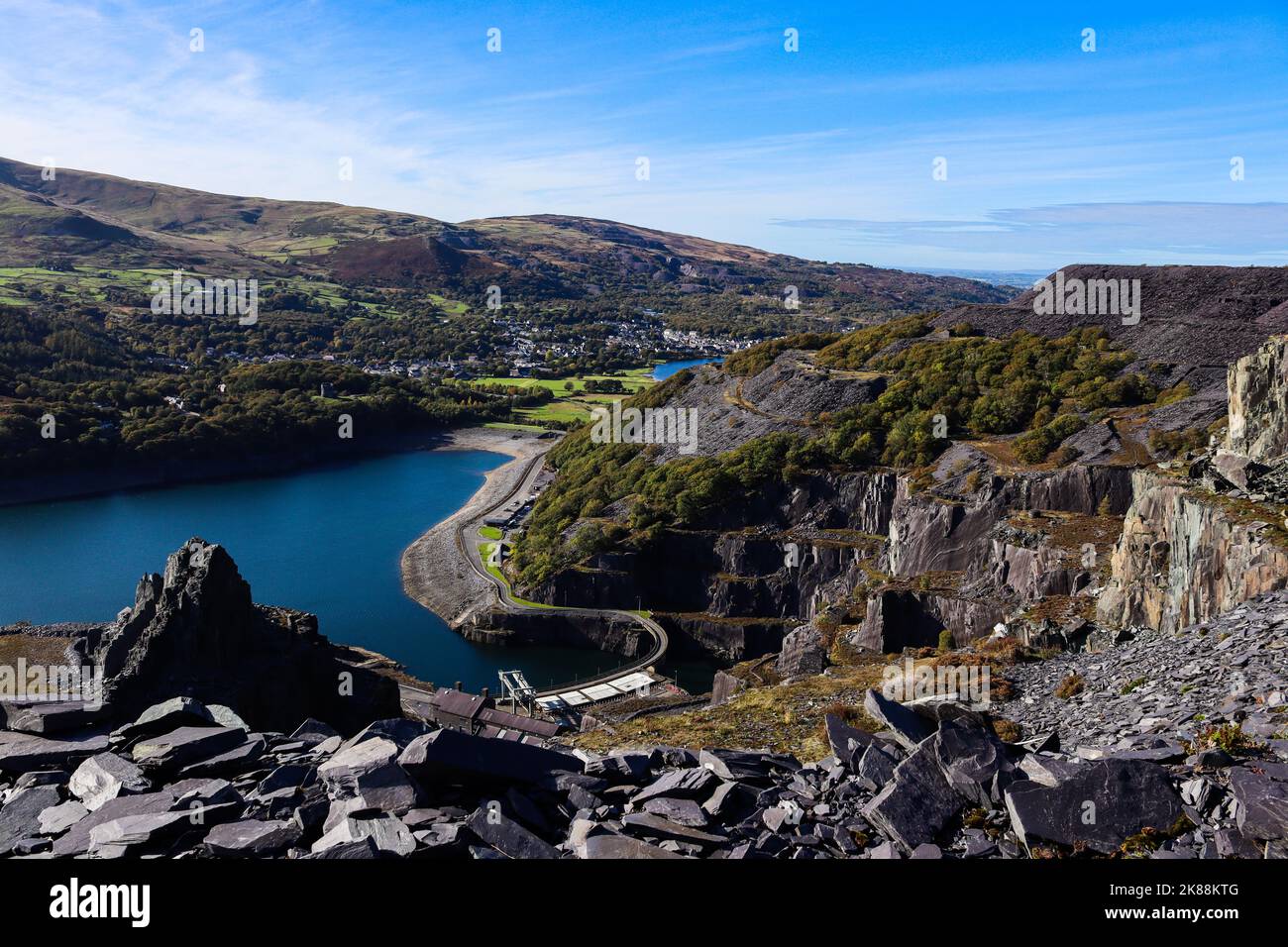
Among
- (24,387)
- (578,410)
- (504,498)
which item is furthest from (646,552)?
(24,387)

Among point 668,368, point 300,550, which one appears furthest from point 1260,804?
point 668,368

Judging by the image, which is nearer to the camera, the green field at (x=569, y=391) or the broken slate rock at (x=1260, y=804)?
the broken slate rock at (x=1260, y=804)

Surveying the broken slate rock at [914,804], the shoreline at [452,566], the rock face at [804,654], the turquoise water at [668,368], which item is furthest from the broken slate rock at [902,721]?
the turquoise water at [668,368]

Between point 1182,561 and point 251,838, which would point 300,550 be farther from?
point 251,838

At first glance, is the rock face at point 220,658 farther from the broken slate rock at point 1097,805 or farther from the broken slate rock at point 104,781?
the broken slate rock at point 1097,805

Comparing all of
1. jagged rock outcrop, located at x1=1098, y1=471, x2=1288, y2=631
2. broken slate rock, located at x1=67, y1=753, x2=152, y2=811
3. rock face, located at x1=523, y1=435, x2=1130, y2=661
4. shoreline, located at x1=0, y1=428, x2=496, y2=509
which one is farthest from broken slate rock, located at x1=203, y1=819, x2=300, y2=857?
shoreline, located at x1=0, y1=428, x2=496, y2=509

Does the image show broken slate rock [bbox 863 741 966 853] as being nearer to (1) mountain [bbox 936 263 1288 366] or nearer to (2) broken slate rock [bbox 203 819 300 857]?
(2) broken slate rock [bbox 203 819 300 857]

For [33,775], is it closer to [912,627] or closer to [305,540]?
[912,627]
